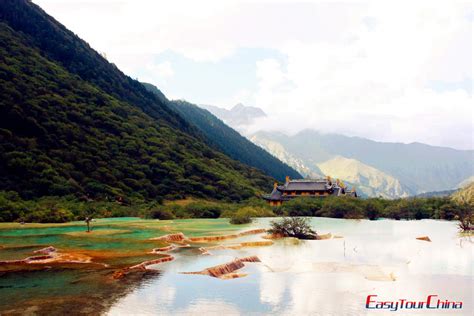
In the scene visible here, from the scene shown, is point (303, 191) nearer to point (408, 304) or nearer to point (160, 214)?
point (160, 214)

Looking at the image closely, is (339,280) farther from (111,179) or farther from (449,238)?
(111,179)

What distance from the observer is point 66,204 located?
246ft

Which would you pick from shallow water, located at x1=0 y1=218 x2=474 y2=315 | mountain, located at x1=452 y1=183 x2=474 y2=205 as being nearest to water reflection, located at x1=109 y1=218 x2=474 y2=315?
shallow water, located at x1=0 y1=218 x2=474 y2=315

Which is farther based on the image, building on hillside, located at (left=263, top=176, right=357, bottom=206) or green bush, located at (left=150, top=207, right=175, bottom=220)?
building on hillside, located at (left=263, top=176, right=357, bottom=206)

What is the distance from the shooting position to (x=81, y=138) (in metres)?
121

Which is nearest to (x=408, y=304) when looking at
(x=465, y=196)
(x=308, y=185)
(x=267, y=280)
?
(x=267, y=280)

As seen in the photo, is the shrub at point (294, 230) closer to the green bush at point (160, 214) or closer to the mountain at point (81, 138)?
the green bush at point (160, 214)

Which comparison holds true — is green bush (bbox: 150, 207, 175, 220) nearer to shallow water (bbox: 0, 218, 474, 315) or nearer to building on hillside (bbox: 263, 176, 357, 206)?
shallow water (bbox: 0, 218, 474, 315)

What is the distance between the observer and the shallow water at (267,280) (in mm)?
21047

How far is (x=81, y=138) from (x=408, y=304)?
111592mm

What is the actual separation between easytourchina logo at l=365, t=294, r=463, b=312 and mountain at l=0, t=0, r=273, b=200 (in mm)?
75319

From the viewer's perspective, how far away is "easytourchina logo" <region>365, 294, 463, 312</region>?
21103 mm

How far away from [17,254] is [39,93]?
109086 mm

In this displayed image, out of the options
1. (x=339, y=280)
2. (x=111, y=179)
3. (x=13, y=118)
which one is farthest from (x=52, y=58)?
(x=339, y=280)
